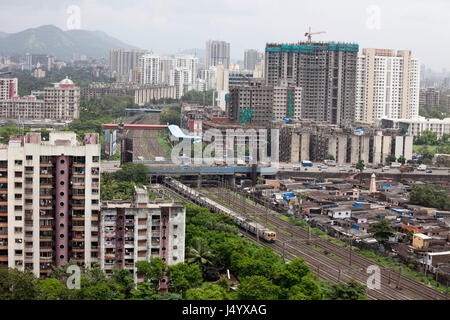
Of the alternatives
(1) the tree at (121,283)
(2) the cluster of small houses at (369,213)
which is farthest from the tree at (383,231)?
(1) the tree at (121,283)

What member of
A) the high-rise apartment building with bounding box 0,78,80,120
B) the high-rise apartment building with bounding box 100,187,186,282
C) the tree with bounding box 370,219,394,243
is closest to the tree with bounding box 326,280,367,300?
the high-rise apartment building with bounding box 100,187,186,282

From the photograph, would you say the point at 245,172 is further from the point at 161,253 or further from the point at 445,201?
the point at 161,253

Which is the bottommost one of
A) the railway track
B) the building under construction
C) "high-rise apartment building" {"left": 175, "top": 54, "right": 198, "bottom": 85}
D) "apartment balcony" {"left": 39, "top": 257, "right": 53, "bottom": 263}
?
the railway track

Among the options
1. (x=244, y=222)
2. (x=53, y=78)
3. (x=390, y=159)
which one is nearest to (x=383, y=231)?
(x=244, y=222)

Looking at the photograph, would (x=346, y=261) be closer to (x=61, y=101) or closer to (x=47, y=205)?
(x=47, y=205)

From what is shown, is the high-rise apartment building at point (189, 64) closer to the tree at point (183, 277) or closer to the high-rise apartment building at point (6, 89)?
the high-rise apartment building at point (6, 89)

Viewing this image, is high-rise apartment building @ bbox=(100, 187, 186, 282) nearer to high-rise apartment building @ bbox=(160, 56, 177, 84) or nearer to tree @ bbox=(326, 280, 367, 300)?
tree @ bbox=(326, 280, 367, 300)
